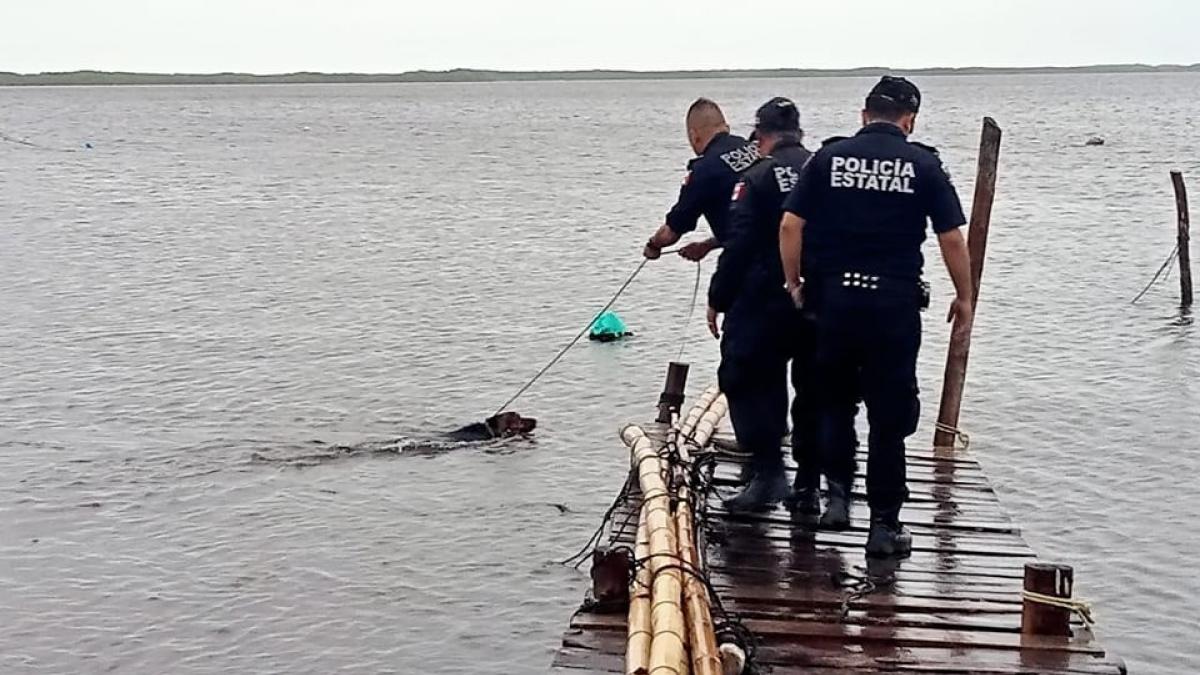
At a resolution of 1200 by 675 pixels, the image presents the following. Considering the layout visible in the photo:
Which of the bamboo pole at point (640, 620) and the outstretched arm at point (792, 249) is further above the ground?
the outstretched arm at point (792, 249)

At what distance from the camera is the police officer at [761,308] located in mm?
8094

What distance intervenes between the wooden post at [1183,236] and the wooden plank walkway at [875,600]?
1518cm

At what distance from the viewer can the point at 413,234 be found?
127ft

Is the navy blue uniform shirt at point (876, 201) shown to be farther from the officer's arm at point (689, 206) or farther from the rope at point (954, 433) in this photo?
the rope at point (954, 433)

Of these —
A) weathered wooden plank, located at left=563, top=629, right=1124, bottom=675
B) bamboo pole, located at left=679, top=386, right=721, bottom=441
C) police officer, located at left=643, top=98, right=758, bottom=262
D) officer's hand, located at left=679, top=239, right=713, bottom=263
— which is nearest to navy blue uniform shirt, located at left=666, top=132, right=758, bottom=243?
police officer, located at left=643, top=98, right=758, bottom=262

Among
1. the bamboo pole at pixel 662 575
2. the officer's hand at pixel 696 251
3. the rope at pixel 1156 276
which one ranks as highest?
the officer's hand at pixel 696 251

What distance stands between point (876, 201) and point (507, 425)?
9.62m

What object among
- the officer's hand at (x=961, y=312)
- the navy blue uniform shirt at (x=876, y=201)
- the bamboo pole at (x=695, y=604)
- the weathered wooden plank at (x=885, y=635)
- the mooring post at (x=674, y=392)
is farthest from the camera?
the mooring post at (x=674, y=392)

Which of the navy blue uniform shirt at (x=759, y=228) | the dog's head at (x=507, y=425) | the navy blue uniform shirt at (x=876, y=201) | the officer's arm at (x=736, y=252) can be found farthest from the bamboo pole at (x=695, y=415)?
the dog's head at (x=507, y=425)

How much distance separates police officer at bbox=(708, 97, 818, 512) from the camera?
8094 millimetres

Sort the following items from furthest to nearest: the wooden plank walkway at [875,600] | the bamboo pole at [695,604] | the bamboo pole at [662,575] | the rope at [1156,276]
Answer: the rope at [1156,276]
the wooden plank walkway at [875,600]
the bamboo pole at [695,604]
the bamboo pole at [662,575]

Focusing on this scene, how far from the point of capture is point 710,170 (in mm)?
8641

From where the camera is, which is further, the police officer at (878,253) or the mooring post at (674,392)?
the mooring post at (674,392)

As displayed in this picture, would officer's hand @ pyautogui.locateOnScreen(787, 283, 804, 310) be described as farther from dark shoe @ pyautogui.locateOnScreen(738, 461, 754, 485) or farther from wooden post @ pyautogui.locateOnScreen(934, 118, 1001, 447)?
wooden post @ pyautogui.locateOnScreen(934, 118, 1001, 447)
